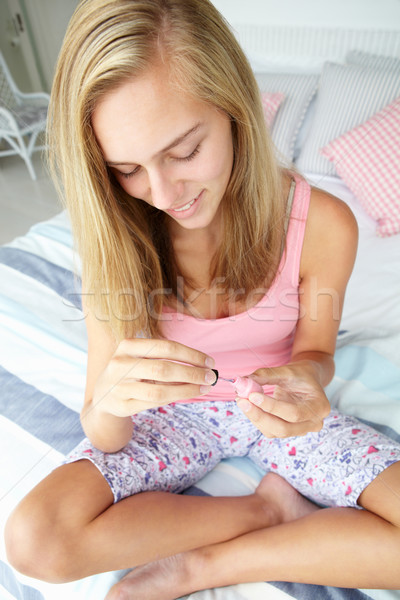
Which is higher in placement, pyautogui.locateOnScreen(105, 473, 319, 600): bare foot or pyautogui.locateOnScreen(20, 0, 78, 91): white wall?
pyautogui.locateOnScreen(20, 0, 78, 91): white wall

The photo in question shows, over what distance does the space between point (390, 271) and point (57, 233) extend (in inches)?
43.9

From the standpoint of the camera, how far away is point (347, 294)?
1.29 m

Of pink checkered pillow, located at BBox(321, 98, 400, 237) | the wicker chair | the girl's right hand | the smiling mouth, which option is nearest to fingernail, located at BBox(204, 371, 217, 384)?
the girl's right hand

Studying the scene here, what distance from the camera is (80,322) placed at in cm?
124

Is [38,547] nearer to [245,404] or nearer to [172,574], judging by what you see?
[172,574]

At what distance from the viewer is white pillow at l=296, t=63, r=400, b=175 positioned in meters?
1.62

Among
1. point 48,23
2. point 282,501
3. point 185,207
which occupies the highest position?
point 48,23

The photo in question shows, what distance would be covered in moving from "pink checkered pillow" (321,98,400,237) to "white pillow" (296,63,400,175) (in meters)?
0.07

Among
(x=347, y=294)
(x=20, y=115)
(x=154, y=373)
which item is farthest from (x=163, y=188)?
(x=20, y=115)

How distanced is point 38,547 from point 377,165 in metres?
1.46

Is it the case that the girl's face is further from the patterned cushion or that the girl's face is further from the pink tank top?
the patterned cushion

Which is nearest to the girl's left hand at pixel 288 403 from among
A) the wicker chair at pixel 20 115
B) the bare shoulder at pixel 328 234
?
the bare shoulder at pixel 328 234

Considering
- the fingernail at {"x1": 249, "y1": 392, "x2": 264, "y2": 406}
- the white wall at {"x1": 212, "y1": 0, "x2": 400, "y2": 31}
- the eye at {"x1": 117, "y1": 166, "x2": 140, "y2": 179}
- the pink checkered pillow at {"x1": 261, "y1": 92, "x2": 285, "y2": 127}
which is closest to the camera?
the fingernail at {"x1": 249, "y1": 392, "x2": 264, "y2": 406}

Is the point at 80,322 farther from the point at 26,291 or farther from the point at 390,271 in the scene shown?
the point at 390,271
